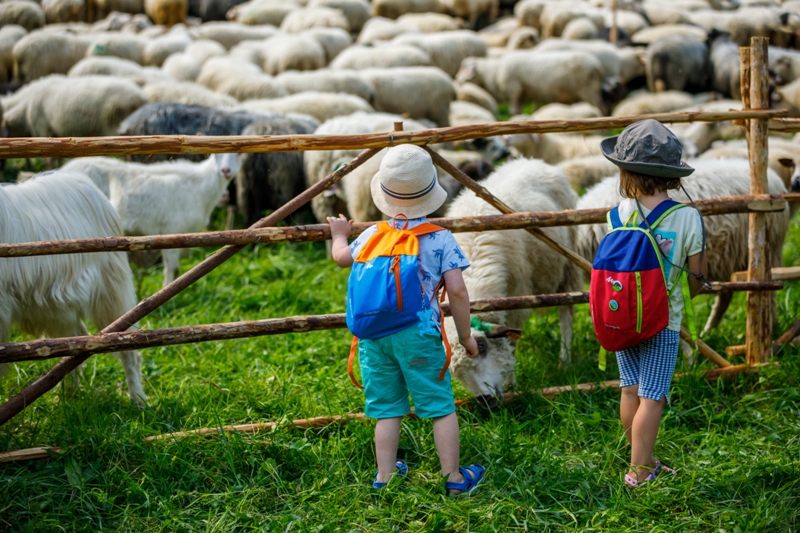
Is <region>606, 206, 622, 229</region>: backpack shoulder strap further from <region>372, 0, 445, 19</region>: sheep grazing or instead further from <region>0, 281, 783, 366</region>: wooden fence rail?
<region>372, 0, 445, 19</region>: sheep grazing

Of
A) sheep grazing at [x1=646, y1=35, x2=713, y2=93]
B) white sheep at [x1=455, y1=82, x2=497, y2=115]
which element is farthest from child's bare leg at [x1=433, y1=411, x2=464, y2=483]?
sheep grazing at [x1=646, y1=35, x2=713, y2=93]

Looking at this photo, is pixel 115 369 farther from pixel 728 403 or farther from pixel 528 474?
pixel 728 403

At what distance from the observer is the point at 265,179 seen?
8422 millimetres

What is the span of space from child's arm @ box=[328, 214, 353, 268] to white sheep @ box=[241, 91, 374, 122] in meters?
7.42

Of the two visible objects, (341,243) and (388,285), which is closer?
(388,285)

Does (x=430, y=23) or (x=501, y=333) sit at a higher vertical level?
(x=430, y=23)

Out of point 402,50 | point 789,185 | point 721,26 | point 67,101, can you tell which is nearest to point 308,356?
point 789,185

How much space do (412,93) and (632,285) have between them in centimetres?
1078

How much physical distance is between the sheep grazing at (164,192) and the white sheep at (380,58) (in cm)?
847

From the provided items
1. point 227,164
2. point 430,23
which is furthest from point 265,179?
point 430,23

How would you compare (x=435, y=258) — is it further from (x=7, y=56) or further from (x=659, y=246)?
(x=7, y=56)

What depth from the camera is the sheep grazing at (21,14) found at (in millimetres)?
18312

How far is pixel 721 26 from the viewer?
2003cm

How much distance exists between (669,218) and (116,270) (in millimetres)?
3008
